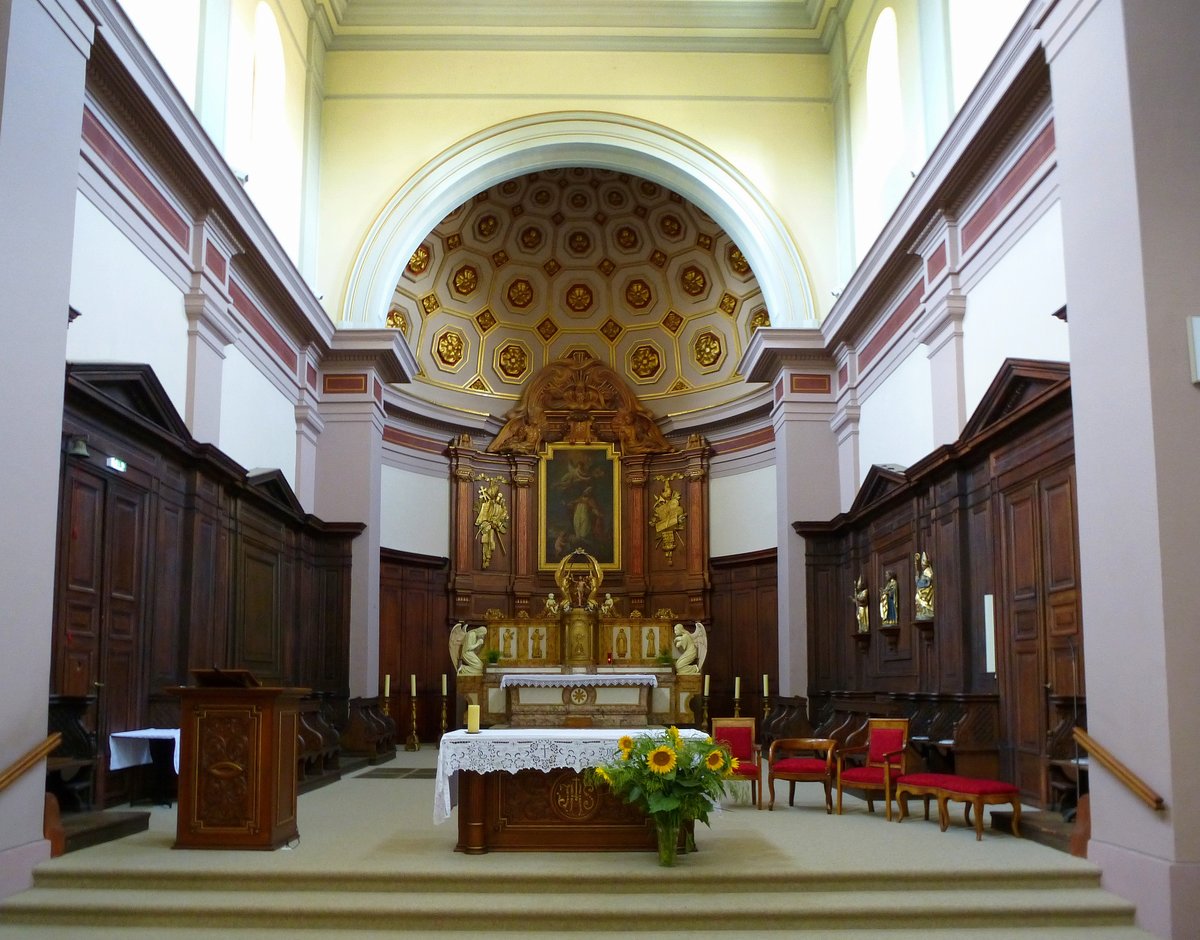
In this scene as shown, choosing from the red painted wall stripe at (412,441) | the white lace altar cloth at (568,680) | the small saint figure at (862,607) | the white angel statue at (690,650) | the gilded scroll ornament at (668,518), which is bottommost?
the white lace altar cloth at (568,680)

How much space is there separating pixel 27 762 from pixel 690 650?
40.7 ft

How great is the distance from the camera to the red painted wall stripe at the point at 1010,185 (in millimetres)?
10188

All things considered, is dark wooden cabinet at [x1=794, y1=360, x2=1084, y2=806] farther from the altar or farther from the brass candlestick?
the brass candlestick

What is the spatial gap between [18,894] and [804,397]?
1285 cm

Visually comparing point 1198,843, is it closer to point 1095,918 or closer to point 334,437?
point 1095,918

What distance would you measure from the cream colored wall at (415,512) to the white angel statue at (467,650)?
6.43 feet

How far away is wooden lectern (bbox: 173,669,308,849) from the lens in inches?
315

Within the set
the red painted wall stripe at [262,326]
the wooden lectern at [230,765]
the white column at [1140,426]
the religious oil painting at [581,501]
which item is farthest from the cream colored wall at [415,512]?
the white column at [1140,426]

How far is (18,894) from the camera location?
6.90m

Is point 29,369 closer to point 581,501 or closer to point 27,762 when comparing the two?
point 27,762

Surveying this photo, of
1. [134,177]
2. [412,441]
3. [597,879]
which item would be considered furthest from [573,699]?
[597,879]

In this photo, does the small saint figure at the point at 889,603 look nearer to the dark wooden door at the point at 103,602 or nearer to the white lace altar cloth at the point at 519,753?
the white lace altar cloth at the point at 519,753

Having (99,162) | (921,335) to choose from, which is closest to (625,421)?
(921,335)

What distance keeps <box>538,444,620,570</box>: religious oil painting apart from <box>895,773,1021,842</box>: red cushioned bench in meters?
12.9
